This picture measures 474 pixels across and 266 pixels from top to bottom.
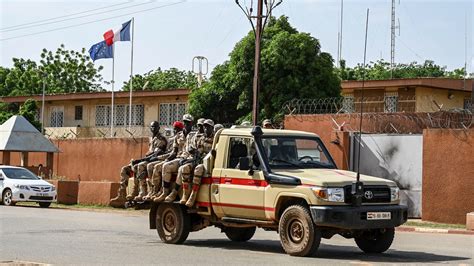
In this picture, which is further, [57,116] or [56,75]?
[56,75]

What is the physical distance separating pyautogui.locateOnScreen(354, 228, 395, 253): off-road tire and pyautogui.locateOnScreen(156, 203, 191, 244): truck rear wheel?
3.26 meters

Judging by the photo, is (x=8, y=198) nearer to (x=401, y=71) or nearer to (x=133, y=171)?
(x=133, y=171)

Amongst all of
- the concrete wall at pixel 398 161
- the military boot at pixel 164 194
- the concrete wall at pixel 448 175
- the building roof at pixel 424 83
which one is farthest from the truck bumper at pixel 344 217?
the building roof at pixel 424 83

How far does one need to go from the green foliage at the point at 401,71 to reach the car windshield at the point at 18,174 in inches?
1151

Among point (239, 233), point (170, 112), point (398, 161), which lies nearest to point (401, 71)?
point (170, 112)

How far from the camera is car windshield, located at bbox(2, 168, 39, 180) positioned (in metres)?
30.3

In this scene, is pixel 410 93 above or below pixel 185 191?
above

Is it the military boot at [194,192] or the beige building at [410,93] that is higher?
the beige building at [410,93]

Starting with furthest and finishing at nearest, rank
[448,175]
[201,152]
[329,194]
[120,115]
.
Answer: [120,115], [448,175], [201,152], [329,194]

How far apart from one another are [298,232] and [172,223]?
11.1ft

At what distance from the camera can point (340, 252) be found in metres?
14.7

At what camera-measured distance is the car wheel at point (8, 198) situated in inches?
1157

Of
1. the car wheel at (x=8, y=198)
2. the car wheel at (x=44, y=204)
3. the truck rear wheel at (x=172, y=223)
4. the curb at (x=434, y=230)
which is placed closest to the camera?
the truck rear wheel at (x=172, y=223)

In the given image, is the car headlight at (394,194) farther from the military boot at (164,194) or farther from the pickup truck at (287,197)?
the military boot at (164,194)
